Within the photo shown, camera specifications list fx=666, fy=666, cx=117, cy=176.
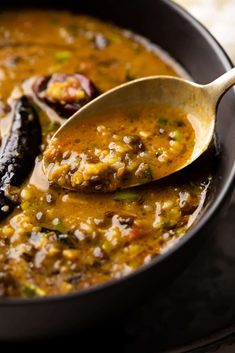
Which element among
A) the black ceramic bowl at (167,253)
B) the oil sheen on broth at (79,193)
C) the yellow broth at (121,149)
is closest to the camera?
the black ceramic bowl at (167,253)

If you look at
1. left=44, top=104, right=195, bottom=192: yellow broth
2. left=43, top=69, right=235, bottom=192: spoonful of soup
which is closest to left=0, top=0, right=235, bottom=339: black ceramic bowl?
left=43, top=69, right=235, bottom=192: spoonful of soup

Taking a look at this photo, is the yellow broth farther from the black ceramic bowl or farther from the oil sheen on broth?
the black ceramic bowl

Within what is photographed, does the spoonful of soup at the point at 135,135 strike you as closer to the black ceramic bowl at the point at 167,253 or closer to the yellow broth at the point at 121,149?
the yellow broth at the point at 121,149

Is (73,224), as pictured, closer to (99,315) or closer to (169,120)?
(99,315)

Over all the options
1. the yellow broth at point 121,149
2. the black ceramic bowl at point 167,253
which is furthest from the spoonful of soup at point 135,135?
the black ceramic bowl at point 167,253

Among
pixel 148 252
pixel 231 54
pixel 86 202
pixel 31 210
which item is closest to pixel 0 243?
pixel 31 210

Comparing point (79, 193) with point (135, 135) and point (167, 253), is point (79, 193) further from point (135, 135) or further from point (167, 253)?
point (167, 253)

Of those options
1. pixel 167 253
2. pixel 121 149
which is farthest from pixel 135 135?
pixel 167 253
